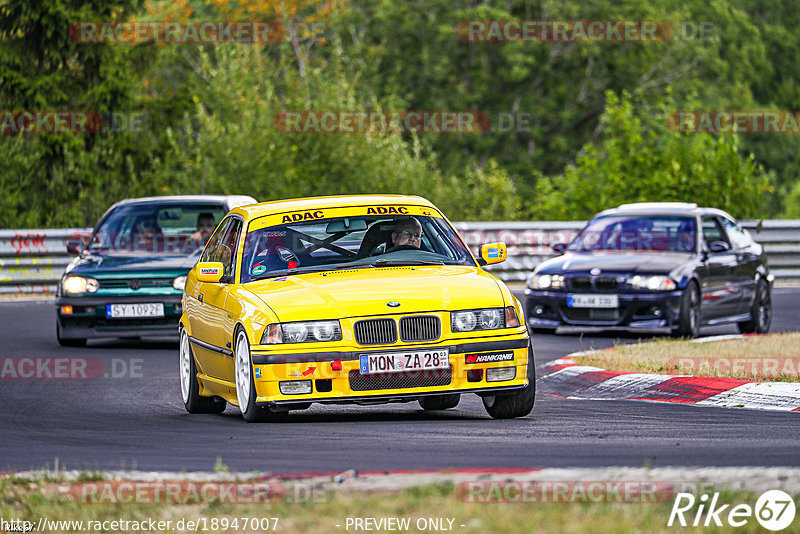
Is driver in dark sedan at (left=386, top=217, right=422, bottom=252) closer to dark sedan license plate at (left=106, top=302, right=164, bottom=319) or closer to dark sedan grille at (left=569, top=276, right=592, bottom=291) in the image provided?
dark sedan license plate at (left=106, top=302, right=164, bottom=319)

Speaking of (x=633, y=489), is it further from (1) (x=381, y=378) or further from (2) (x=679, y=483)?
(1) (x=381, y=378)

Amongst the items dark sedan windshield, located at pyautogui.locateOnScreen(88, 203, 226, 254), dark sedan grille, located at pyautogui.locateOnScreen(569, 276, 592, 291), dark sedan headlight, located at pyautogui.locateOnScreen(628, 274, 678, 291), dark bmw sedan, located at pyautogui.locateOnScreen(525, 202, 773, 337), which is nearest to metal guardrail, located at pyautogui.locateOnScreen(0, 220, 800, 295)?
dark bmw sedan, located at pyautogui.locateOnScreen(525, 202, 773, 337)

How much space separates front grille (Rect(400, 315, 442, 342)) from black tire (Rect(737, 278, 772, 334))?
33.1 ft

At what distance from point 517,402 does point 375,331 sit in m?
1.13

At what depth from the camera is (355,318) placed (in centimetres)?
942

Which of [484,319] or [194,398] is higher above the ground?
[484,319]

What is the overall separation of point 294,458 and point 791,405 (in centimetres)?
416

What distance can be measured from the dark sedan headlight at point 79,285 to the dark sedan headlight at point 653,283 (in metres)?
5.80

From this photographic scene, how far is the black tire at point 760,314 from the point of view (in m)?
18.9

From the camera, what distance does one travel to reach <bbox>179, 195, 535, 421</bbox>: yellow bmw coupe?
30.8 feet

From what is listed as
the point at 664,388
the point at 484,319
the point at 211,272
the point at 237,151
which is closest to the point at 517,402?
the point at 484,319

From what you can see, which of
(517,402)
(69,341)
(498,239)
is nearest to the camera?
(517,402)

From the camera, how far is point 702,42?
194ft

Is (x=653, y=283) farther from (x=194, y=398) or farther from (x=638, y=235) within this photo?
(x=194, y=398)
